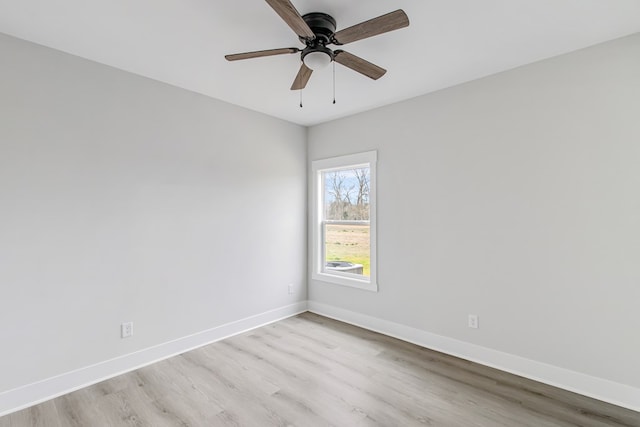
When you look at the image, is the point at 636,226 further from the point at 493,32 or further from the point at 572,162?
the point at 493,32

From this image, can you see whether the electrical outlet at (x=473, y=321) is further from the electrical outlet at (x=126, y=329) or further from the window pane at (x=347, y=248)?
the electrical outlet at (x=126, y=329)

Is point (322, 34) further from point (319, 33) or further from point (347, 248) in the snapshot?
point (347, 248)

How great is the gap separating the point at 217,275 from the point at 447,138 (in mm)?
2897

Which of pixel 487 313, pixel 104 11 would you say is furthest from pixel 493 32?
pixel 104 11

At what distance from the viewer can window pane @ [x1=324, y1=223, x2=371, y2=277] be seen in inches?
157

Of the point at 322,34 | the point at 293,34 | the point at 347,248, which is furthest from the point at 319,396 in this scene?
the point at 293,34

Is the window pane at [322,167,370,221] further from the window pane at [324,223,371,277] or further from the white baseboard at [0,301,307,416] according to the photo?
the white baseboard at [0,301,307,416]

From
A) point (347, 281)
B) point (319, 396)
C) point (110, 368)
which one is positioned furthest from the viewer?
point (347, 281)

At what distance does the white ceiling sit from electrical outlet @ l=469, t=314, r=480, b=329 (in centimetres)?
230

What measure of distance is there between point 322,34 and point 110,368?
3.20 meters

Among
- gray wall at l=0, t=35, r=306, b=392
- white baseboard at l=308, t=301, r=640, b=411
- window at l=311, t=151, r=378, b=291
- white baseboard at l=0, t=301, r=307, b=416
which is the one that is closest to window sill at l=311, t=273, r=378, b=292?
window at l=311, t=151, r=378, b=291

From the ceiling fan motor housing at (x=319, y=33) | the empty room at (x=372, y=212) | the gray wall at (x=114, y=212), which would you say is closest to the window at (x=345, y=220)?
the empty room at (x=372, y=212)

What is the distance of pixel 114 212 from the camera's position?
2748 mm

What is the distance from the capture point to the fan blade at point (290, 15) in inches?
60.9
